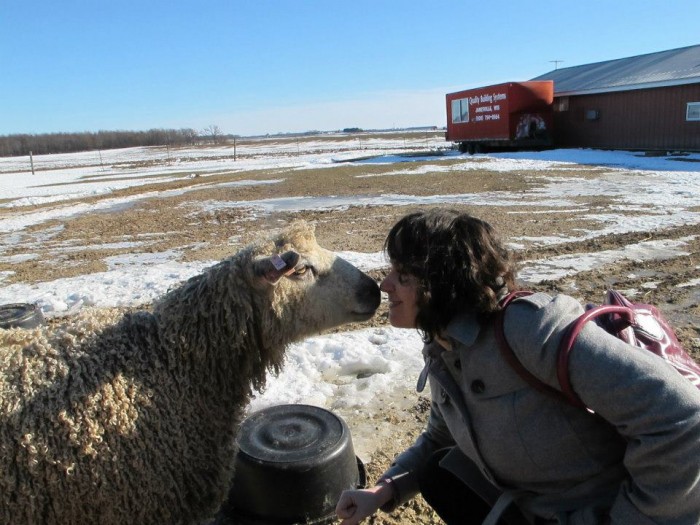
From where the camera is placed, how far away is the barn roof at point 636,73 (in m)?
25.3

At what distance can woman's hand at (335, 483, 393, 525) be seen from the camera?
2.25 meters

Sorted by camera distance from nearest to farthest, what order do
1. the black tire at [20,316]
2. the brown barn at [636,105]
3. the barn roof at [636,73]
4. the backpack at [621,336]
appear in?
the backpack at [621,336] → the black tire at [20,316] → the brown barn at [636,105] → the barn roof at [636,73]

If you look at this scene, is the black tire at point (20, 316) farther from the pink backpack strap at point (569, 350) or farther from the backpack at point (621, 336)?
the pink backpack strap at point (569, 350)

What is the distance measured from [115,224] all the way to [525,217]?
8.95 meters

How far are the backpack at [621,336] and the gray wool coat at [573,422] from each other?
3 cm

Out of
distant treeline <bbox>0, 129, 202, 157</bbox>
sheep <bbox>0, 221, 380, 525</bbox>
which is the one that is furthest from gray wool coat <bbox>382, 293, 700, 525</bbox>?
distant treeline <bbox>0, 129, 202, 157</bbox>

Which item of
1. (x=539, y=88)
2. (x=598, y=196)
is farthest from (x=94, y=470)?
(x=539, y=88)

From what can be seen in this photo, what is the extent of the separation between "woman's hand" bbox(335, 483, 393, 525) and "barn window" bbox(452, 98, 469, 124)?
107ft

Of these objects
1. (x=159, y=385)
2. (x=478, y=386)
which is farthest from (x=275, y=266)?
(x=478, y=386)

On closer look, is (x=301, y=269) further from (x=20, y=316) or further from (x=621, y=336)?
(x=20, y=316)

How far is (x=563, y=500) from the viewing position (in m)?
1.82

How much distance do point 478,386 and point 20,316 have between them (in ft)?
13.5

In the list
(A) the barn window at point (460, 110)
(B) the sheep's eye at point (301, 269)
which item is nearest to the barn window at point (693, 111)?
(A) the barn window at point (460, 110)

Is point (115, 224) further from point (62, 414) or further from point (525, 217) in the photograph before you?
point (62, 414)
